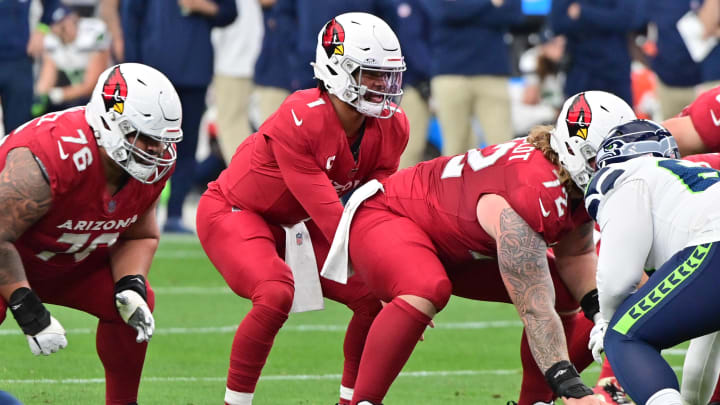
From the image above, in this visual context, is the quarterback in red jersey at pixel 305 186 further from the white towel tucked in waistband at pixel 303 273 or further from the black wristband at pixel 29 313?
the black wristband at pixel 29 313

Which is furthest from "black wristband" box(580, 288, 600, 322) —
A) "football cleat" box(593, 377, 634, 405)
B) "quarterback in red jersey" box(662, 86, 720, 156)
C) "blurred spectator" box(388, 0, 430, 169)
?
"blurred spectator" box(388, 0, 430, 169)

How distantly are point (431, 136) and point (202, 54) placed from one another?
4.83 metres

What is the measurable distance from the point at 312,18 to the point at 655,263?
6.76 meters

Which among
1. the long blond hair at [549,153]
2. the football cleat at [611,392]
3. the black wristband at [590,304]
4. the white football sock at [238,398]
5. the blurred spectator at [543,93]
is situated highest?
the long blond hair at [549,153]

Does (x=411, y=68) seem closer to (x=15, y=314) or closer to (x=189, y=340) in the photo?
(x=189, y=340)

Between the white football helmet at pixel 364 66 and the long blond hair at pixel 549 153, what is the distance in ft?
2.43

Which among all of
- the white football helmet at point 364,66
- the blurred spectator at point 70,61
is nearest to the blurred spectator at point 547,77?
the blurred spectator at point 70,61

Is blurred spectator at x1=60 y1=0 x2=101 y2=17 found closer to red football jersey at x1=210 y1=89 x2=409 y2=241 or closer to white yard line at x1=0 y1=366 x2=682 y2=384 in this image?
white yard line at x1=0 y1=366 x2=682 y2=384

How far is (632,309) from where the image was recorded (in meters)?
4.71

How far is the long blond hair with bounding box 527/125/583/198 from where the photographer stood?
5.37 m

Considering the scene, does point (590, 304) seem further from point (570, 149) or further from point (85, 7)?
point (85, 7)

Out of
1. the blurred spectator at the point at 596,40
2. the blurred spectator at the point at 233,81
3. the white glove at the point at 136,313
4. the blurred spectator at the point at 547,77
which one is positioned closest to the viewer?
the white glove at the point at 136,313

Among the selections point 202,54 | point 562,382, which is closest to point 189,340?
point 562,382

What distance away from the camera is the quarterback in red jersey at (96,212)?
5242mm
